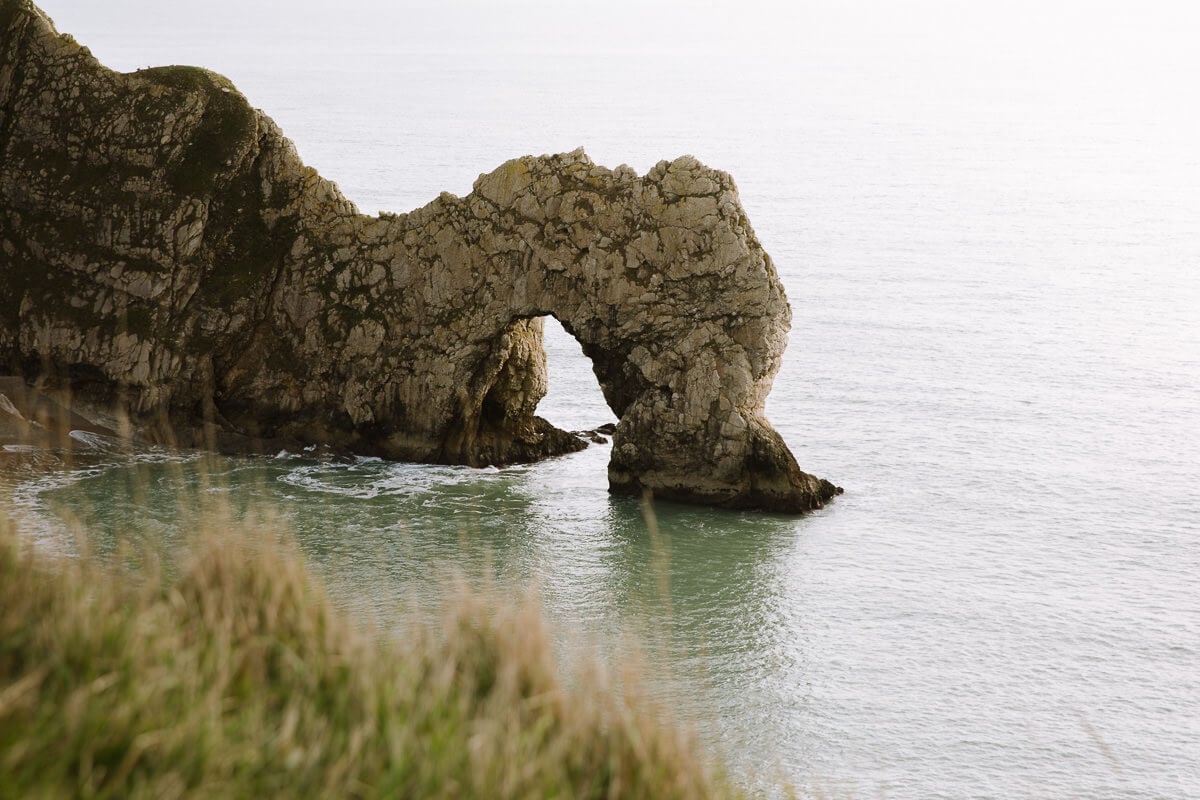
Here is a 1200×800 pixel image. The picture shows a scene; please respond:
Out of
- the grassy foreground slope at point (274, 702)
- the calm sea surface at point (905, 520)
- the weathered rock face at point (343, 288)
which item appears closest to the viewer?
the grassy foreground slope at point (274, 702)

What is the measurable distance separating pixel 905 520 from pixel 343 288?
15.4 m

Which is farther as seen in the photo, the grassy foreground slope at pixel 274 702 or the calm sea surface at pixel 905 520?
the calm sea surface at pixel 905 520

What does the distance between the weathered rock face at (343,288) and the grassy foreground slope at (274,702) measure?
76.8 feet

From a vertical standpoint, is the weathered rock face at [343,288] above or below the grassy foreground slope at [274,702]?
above

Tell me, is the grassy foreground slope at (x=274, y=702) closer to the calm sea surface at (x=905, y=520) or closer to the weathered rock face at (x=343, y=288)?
the calm sea surface at (x=905, y=520)

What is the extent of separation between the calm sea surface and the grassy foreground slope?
2.29 meters

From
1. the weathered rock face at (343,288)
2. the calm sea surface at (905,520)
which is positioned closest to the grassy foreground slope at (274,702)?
the calm sea surface at (905,520)

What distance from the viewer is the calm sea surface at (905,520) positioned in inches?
1034

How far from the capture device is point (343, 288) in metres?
37.9

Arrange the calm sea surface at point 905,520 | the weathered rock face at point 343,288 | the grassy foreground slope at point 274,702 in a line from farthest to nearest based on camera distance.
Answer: the weathered rock face at point 343,288, the calm sea surface at point 905,520, the grassy foreground slope at point 274,702

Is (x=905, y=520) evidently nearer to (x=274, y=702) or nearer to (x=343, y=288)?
(x=343, y=288)

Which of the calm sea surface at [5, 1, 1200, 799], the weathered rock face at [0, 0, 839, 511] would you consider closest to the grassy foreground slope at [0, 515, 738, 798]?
the calm sea surface at [5, 1, 1200, 799]

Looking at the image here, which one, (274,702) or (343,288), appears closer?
(274,702)

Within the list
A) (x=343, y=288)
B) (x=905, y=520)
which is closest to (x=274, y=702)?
(x=343, y=288)
